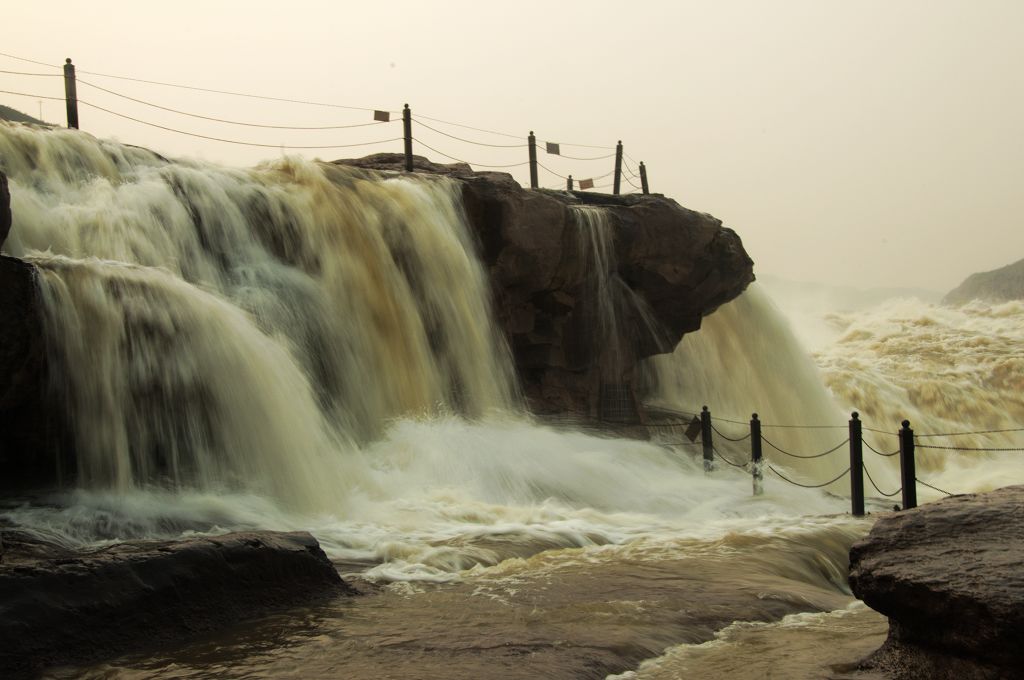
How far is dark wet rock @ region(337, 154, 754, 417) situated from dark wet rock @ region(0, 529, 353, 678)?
34.4 feet

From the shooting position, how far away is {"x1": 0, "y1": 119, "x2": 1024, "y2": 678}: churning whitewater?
5250mm

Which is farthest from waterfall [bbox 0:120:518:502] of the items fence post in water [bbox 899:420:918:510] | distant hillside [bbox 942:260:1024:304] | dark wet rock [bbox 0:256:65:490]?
distant hillside [bbox 942:260:1024:304]

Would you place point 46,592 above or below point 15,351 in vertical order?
below

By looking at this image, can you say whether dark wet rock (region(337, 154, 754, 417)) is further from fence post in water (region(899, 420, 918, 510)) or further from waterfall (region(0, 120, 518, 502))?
fence post in water (region(899, 420, 918, 510))

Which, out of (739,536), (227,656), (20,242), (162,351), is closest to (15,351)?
(162,351)

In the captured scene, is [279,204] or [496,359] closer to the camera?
[279,204]

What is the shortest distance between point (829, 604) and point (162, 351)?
596 cm

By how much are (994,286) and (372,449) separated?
2326 inches

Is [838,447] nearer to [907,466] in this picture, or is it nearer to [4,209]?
[907,466]

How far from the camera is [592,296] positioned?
17484 millimetres

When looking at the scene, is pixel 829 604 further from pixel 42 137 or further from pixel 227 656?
pixel 42 137

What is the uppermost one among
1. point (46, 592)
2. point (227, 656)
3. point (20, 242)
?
point (20, 242)

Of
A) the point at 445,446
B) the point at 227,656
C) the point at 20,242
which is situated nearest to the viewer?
the point at 227,656

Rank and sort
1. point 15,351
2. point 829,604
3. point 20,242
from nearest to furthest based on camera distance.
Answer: point 829,604 < point 15,351 < point 20,242
